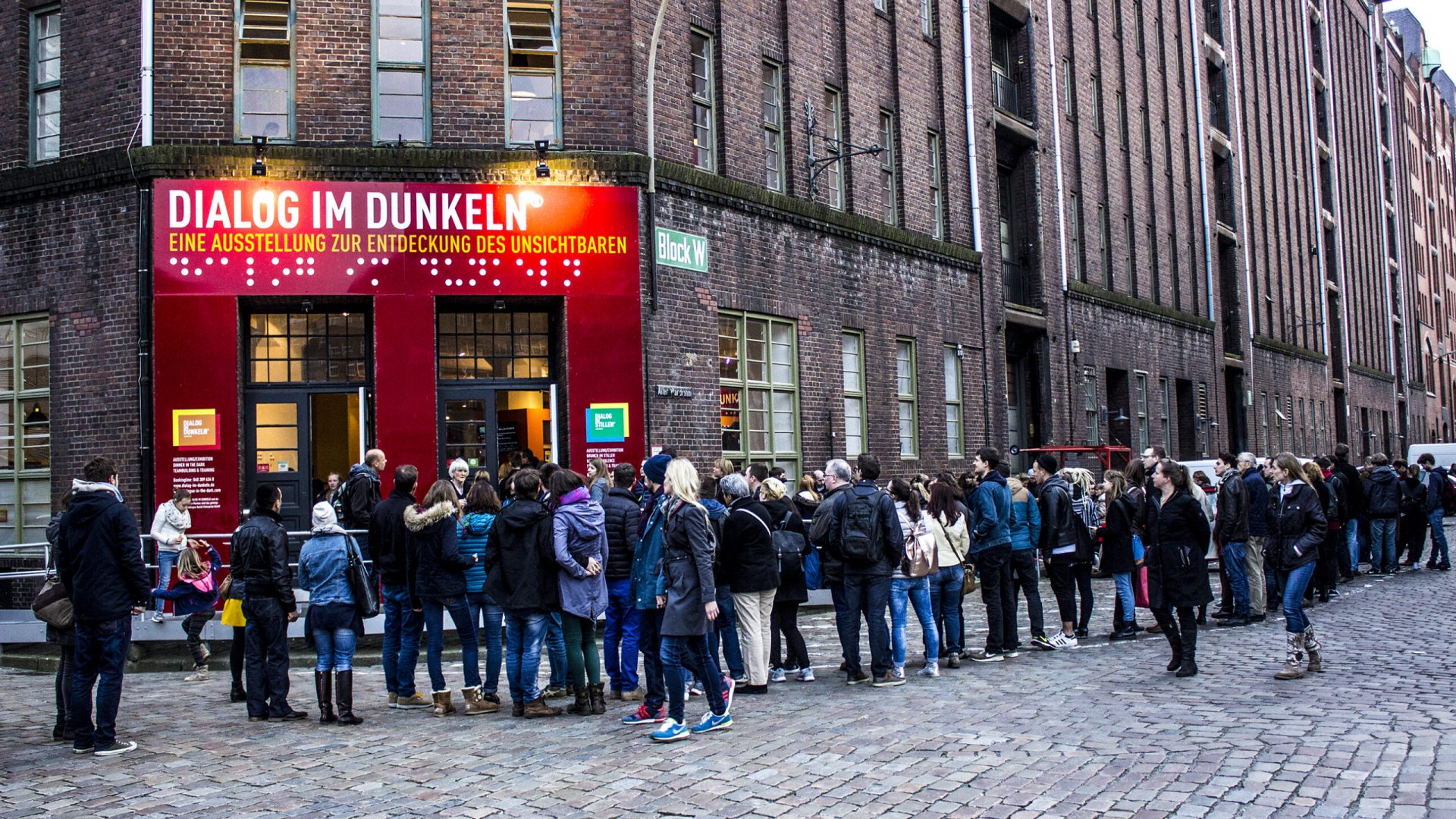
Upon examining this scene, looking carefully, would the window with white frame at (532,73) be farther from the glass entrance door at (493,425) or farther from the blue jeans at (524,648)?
the blue jeans at (524,648)

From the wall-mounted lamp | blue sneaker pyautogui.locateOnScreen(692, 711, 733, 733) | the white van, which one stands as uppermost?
the wall-mounted lamp

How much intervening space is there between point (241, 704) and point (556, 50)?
30.8 ft

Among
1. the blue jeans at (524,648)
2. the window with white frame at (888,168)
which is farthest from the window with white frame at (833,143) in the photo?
the blue jeans at (524,648)

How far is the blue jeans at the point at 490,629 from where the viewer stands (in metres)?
10.0

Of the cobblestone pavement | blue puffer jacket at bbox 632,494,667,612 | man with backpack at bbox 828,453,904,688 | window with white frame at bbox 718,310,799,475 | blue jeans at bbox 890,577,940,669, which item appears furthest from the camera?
window with white frame at bbox 718,310,799,475

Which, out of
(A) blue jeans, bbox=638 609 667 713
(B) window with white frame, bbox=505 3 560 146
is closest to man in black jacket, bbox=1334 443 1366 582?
(B) window with white frame, bbox=505 3 560 146

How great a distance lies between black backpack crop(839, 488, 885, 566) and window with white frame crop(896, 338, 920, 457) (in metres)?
11.9

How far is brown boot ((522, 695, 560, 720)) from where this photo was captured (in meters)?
9.65

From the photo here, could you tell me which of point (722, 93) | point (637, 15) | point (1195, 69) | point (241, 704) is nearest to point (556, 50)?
point (637, 15)

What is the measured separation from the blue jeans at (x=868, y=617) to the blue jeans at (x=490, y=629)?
9.14ft

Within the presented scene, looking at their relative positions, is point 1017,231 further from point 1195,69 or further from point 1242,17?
point 1242,17

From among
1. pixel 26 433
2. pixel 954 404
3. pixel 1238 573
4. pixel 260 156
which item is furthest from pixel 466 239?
pixel 954 404

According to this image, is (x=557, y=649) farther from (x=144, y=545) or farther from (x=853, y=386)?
(x=853, y=386)

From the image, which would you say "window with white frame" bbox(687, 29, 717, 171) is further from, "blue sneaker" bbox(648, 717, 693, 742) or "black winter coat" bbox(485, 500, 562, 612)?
"blue sneaker" bbox(648, 717, 693, 742)
